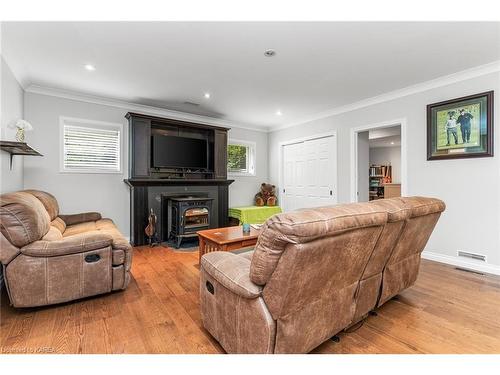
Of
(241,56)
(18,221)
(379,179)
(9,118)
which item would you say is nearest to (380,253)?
(241,56)

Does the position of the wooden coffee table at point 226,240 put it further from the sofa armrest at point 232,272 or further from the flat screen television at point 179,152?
the flat screen television at point 179,152

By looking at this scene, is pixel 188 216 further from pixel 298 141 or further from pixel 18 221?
pixel 298 141

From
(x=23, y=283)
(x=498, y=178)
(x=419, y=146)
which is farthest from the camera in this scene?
(x=419, y=146)

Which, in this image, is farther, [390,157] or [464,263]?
[390,157]

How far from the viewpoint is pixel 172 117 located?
4930 mm

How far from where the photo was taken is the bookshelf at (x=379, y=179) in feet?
27.7

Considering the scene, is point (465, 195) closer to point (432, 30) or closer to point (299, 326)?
point (432, 30)

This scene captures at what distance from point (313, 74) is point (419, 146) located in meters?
1.92

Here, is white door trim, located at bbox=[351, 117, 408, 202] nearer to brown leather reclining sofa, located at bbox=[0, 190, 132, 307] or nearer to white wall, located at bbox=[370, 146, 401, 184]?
brown leather reclining sofa, located at bbox=[0, 190, 132, 307]

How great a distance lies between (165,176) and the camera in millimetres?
4703

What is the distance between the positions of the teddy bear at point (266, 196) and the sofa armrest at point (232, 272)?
4.26 m

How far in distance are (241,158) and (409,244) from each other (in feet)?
14.7

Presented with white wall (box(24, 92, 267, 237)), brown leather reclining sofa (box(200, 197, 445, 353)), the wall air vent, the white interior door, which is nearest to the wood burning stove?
white wall (box(24, 92, 267, 237))

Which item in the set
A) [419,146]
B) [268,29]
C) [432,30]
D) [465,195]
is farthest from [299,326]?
[419,146]
